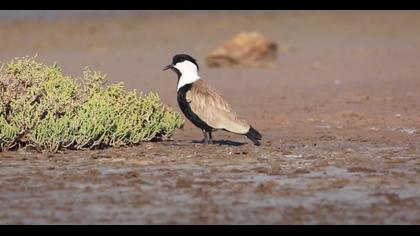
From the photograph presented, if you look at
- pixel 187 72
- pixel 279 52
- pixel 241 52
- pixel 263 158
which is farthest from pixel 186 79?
pixel 279 52

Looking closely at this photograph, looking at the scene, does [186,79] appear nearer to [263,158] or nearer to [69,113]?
[69,113]

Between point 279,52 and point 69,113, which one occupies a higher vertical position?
point 279,52

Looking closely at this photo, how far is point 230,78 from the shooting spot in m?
20.5

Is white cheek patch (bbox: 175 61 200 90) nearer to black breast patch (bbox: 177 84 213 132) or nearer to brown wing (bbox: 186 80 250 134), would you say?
black breast patch (bbox: 177 84 213 132)

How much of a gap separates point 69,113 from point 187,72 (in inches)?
62.0

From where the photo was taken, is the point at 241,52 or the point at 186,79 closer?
the point at 186,79

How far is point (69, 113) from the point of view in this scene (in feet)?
39.1

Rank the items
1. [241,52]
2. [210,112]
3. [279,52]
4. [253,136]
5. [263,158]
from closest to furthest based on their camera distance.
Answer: [263,158] → [253,136] → [210,112] → [241,52] → [279,52]

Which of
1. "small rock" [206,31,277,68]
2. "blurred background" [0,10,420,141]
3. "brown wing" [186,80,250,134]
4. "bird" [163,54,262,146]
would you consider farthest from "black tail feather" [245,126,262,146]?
"small rock" [206,31,277,68]

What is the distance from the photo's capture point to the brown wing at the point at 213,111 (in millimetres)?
12273

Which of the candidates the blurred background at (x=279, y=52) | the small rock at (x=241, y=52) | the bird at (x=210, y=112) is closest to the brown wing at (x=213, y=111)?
the bird at (x=210, y=112)

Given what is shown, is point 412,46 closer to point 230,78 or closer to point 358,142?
point 230,78

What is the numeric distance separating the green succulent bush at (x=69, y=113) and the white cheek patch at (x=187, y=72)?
384mm

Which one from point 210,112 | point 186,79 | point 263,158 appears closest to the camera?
point 263,158
